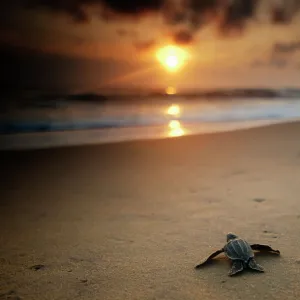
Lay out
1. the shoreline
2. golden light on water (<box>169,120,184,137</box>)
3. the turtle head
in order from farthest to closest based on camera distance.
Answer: golden light on water (<box>169,120,184,137</box>), the shoreline, the turtle head

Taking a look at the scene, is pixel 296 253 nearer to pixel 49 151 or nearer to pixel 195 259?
pixel 195 259

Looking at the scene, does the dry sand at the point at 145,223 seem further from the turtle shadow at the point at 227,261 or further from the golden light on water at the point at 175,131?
the golden light on water at the point at 175,131

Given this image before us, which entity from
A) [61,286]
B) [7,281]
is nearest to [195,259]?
[61,286]

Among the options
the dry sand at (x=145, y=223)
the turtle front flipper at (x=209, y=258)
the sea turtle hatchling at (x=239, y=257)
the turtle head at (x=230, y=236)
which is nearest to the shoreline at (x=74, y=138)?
the dry sand at (x=145, y=223)

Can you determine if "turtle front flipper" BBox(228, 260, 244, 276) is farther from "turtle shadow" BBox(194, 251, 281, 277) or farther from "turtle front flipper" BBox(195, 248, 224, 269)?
"turtle front flipper" BBox(195, 248, 224, 269)

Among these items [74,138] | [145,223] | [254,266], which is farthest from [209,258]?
[74,138]

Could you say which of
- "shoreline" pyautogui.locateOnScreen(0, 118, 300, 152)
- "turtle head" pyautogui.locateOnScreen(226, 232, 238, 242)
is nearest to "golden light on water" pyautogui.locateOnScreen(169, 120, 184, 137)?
"shoreline" pyautogui.locateOnScreen(0, 118, 300, 152)

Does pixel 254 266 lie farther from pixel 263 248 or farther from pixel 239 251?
pixel 263 248
